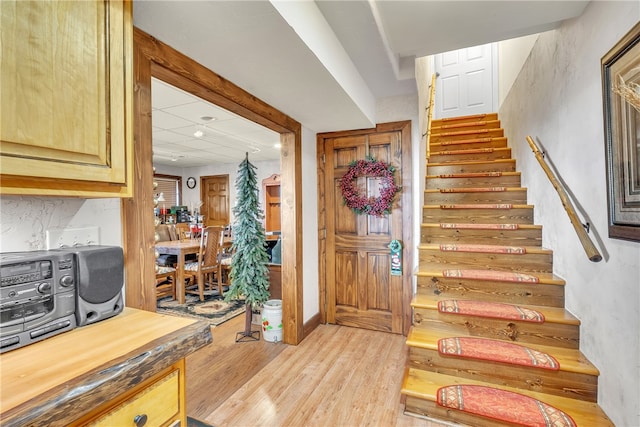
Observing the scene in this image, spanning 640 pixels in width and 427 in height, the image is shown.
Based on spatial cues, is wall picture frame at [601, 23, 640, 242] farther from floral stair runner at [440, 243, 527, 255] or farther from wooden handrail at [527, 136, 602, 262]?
floral stair runner at [440, 243, 527, 255]

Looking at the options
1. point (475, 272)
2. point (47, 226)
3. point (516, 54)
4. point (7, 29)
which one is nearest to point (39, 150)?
point (7, 29)

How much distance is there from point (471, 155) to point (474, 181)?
60 centimetres

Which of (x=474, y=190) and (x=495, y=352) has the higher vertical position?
(x=474, y=190)

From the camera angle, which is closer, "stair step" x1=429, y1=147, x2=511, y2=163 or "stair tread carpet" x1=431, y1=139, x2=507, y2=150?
"stair step" x1=429, y1=147, x2=511, y2=163

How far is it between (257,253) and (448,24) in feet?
8.09

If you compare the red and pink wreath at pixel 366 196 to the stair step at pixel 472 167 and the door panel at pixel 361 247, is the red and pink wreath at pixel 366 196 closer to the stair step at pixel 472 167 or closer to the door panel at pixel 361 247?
the door panel at pixel 361 247

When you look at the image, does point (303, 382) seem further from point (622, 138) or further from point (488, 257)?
point (622, 138)

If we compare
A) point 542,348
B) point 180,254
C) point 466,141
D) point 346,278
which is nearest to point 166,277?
point 180,254

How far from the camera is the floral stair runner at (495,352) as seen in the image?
175cm

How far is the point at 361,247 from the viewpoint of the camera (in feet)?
10.8

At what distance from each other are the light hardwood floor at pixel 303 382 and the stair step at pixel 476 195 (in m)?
1.58

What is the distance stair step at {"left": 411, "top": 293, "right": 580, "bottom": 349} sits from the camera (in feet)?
6.17

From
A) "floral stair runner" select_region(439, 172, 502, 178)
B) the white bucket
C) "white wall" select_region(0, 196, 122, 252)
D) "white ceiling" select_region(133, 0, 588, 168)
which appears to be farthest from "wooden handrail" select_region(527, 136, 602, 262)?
the white bucket

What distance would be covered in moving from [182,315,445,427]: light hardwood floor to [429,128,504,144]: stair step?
2.93 metres
